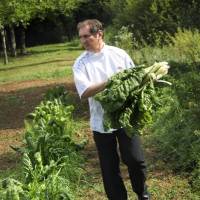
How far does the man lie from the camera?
4754mm

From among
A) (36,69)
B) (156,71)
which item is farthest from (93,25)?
(36,69)

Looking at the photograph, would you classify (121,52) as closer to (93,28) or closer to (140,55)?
(93,28)

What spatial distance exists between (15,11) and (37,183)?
61.4ft

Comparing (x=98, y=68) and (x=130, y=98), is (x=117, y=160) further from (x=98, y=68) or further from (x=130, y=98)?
(x=98, y=68)

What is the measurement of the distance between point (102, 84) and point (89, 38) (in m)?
0.47

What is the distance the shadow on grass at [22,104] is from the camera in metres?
11.0

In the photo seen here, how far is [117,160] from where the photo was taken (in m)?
5.04

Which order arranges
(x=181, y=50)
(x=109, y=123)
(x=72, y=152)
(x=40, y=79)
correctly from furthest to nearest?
1. (x=40, y=79)
2. (x=181, y=50)
3. (x=72, y=152)
4. (x=109, y=123)

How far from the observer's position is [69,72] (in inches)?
755

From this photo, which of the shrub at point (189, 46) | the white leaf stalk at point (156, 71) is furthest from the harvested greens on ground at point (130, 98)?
the shrub at point (189, 46)

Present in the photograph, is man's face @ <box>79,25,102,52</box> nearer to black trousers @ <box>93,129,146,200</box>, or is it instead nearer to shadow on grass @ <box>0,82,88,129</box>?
black trousers @ <box>93,129,146,200</box>

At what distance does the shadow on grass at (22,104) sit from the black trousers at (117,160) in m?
5.54

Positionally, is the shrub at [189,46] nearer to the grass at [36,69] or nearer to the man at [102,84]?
the grass at [36,69]

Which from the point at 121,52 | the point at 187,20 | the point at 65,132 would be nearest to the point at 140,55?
the point at 187,20
